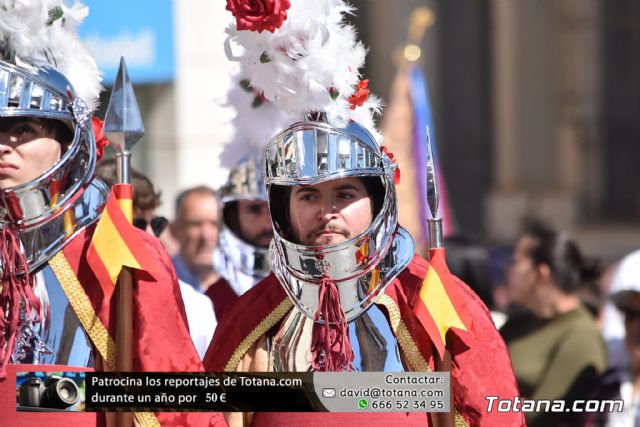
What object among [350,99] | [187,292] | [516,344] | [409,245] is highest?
[350,99]

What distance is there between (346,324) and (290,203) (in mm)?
316

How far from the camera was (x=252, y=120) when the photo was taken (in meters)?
4.56

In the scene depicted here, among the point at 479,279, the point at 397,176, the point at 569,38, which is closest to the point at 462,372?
the point at 397,176

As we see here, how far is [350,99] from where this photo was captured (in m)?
3.25

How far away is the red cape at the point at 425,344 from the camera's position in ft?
9.83

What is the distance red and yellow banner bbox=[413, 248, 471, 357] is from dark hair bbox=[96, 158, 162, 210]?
4.09 ft

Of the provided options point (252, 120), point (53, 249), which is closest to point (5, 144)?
point (53, 249)

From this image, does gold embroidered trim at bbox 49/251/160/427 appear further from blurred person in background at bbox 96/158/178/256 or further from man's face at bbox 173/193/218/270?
man's face at bbox 173/193/218/270

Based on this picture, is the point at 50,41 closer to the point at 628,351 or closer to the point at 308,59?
the point at 308,59

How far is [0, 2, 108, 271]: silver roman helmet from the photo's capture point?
121 inches

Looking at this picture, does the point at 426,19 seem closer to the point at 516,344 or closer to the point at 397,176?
the point at 516,344

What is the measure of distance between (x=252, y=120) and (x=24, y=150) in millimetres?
1528

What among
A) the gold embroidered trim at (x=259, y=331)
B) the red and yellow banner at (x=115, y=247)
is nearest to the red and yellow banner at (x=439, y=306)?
the gold embroidered trim at (x=259, y=331)
